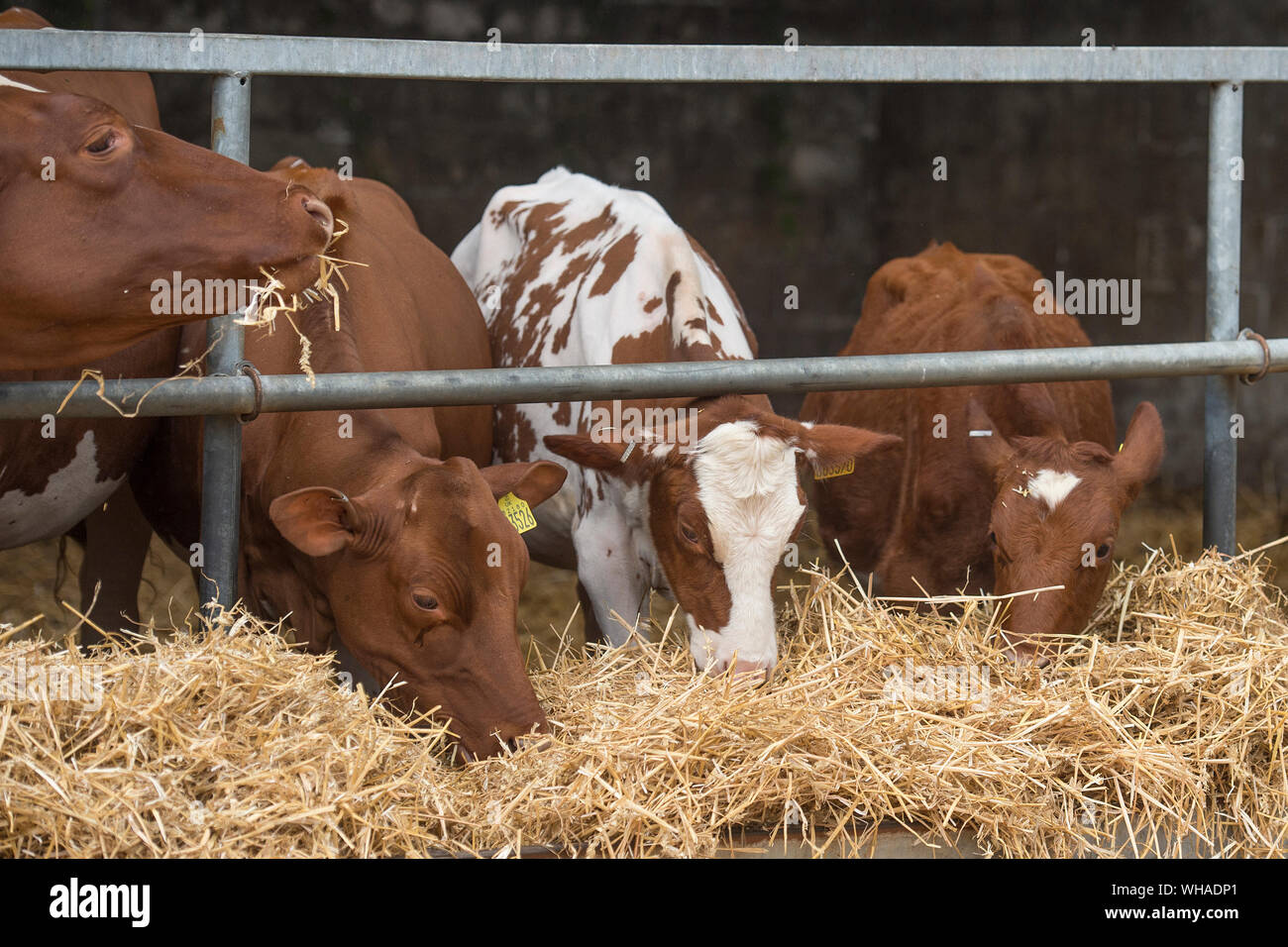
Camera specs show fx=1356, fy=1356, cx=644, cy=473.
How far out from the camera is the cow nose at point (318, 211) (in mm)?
2723

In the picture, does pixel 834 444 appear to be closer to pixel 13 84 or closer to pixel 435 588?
pixel 435 588

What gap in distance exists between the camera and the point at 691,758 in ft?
8.32

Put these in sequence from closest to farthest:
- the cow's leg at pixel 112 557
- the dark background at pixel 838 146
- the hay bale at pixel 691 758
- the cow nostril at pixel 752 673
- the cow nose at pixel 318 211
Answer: the hay bale at pixel 691 758, the cow nose at pixel 318 211, the cow nostril at pixel 752 673, the cow's leg at pixel 112 557, the dark background at pixel 838 146

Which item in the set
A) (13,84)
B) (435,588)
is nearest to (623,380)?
(435,588)

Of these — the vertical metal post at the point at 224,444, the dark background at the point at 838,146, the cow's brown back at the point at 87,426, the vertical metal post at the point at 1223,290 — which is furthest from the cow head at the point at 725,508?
the dark background at the point at 838,146

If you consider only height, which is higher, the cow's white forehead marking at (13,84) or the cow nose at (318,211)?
the cow's white forehead marking at (13,84)

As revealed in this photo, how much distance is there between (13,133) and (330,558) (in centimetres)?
108

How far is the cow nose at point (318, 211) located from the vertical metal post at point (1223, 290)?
2.16m

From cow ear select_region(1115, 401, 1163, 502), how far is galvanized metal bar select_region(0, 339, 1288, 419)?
1.03ft

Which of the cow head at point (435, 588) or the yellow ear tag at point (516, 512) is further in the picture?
the yellow ear tag at point (516, 512)
